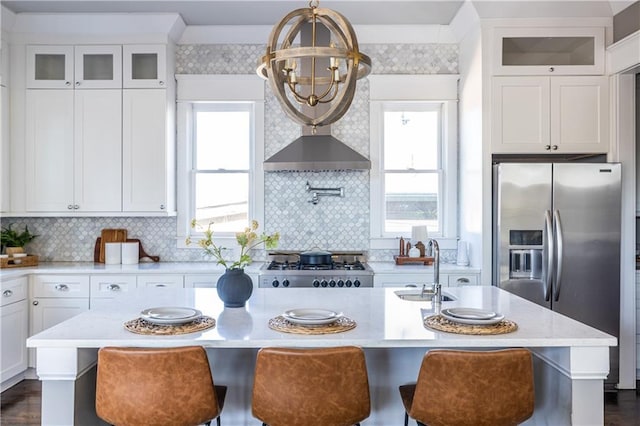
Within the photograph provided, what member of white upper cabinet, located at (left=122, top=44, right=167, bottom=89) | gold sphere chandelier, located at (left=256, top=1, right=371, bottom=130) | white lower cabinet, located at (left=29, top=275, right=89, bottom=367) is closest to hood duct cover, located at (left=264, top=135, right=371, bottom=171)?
white upper cabinet, located at (left=122, top=44, right=167, bottom=89)

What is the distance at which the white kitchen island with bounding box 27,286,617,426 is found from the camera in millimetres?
1827

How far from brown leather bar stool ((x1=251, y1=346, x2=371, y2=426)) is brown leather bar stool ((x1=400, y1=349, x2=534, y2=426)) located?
10.2 inches

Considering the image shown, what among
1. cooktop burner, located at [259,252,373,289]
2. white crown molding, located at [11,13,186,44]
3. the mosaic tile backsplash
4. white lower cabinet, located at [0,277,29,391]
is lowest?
white lower cabinet, located at [0,277,29,391]

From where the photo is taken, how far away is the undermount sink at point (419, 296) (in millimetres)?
2615

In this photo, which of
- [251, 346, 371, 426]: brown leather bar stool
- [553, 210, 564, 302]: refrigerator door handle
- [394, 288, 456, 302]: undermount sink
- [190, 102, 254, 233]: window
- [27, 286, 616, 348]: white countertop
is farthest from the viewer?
[190, 102, 254, 233]: window

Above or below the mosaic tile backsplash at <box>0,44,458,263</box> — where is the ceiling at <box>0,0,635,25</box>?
above

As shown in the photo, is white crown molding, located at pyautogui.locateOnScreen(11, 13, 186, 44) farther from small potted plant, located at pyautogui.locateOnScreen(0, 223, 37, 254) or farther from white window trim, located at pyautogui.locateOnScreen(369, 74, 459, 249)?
white window trim, located at pyautogui.locateOnScreen(369, 74, 459, 249)

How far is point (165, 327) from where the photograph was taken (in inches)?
77.5

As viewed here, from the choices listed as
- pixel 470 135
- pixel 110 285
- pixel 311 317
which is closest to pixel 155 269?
pixel 110 285

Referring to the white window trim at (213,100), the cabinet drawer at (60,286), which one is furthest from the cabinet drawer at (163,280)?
the white window trim at (213,100)

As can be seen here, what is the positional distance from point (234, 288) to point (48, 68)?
3234mm

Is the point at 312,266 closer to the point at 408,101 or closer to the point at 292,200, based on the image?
the point at 292,200

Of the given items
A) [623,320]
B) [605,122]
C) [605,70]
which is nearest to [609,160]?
[605,122]

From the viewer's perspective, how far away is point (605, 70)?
3885 mm
